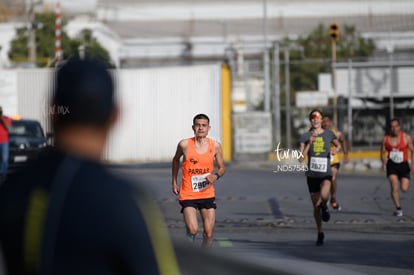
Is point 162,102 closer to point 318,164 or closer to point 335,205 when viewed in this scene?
point 335,205

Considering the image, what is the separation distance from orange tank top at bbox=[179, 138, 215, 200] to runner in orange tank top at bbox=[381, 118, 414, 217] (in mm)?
6231

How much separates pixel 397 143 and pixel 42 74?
1990 cm

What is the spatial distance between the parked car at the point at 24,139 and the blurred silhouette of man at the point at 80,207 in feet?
81.0

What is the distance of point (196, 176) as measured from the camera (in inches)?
420

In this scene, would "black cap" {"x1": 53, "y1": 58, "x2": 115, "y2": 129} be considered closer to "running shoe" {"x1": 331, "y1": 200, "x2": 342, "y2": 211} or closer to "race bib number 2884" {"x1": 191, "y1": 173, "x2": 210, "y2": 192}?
"race bib number 2884" {"x1": 191, "y1": 173, "x2": 210, "y2": 192}

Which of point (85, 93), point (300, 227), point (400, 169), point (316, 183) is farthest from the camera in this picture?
point (400, 169)

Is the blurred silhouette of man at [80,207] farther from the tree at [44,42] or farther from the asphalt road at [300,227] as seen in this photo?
the tree at [44,42]

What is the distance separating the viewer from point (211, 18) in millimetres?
76688

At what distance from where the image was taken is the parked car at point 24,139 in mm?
28108

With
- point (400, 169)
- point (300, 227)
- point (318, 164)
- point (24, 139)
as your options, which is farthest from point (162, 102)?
point (318, 164)

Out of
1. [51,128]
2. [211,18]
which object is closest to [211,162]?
[51,128]

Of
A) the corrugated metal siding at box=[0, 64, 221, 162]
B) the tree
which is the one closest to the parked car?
the corrugated metal siding at box=[0, 64, 221, 162]

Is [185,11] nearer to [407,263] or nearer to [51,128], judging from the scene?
[407,263]

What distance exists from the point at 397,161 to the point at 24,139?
15.0m
